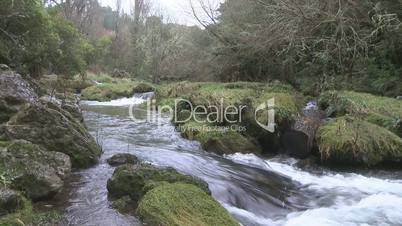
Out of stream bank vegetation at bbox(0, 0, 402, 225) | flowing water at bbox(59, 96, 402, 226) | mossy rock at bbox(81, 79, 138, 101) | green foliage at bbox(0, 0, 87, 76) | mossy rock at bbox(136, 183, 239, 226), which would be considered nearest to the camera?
mossy rock at bbox(136, 183, 239, 226)

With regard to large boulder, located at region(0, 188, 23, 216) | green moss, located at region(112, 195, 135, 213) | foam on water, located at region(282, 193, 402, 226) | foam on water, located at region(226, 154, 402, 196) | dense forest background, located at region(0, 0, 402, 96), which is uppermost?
dense forest background, located at region(0, 0, 402, 96)

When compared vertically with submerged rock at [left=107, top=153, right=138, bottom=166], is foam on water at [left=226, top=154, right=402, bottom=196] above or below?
below

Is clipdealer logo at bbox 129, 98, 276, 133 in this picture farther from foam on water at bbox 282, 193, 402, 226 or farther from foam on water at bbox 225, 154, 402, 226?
foam on water at bbox 282, 193, 402, 226

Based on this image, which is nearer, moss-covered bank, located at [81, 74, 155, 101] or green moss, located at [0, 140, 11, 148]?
green moss, located at [0, 140, 11, 148]

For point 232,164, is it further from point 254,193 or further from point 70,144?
point 70,144

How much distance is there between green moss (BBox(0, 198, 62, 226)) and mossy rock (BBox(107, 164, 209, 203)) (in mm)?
844

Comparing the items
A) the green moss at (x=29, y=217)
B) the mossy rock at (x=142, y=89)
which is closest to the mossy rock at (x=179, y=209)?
the green moss at (x=29, y=217)

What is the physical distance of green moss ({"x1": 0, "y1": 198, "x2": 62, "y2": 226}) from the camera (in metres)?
4.00

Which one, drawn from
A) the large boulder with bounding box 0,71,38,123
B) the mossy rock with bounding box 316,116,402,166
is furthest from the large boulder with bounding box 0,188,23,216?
the mossy rock with bounding box 316,116,402,166

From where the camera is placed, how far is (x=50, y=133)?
6695 millimetres

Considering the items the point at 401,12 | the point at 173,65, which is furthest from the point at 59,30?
the point at 401,12

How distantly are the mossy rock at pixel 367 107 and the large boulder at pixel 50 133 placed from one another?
564cm

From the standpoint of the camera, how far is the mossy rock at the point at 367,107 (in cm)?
865

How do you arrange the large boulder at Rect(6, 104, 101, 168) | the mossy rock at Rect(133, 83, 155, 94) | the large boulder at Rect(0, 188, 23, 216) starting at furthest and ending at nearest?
the mossy rock at Rect(133, 83, 155, 94)
the large boulder at Rect(6, 104, 101, 168)
the large boulder at Rect(0, 188, 23, 216)
